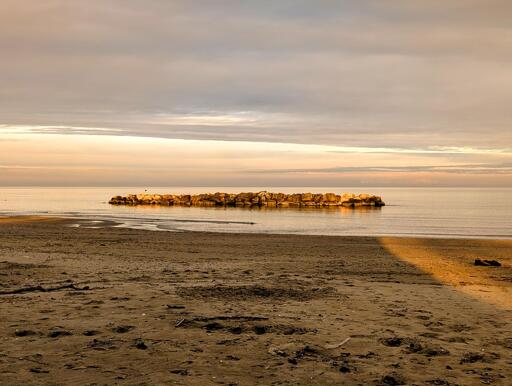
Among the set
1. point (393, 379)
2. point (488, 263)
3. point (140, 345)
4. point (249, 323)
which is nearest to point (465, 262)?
point (488, 263)

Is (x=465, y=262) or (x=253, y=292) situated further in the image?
(x=465, y=262)

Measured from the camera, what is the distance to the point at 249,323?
817cm

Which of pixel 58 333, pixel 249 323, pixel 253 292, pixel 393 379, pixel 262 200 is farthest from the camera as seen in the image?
pixel 262 200

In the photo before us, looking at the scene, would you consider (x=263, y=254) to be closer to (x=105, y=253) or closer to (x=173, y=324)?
(x=105, y=253)

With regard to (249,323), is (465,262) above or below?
below

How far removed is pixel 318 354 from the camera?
6.72 meters

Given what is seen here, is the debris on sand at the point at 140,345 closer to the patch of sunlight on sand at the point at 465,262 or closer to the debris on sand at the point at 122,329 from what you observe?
the debris on sand at the point at 122,329

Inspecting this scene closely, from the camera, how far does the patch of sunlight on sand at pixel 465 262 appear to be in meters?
12.0

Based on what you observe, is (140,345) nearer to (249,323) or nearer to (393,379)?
(249,323)

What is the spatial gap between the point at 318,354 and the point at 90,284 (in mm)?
6605

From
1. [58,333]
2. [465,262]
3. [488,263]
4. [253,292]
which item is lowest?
[465,262]

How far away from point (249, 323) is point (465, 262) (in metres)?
12.8

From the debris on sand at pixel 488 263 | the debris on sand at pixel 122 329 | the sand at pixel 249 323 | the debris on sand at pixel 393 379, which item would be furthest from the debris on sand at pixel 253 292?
the debris on sand at pixel 488 263

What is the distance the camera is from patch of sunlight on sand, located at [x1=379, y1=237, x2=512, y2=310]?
12.0 meters
